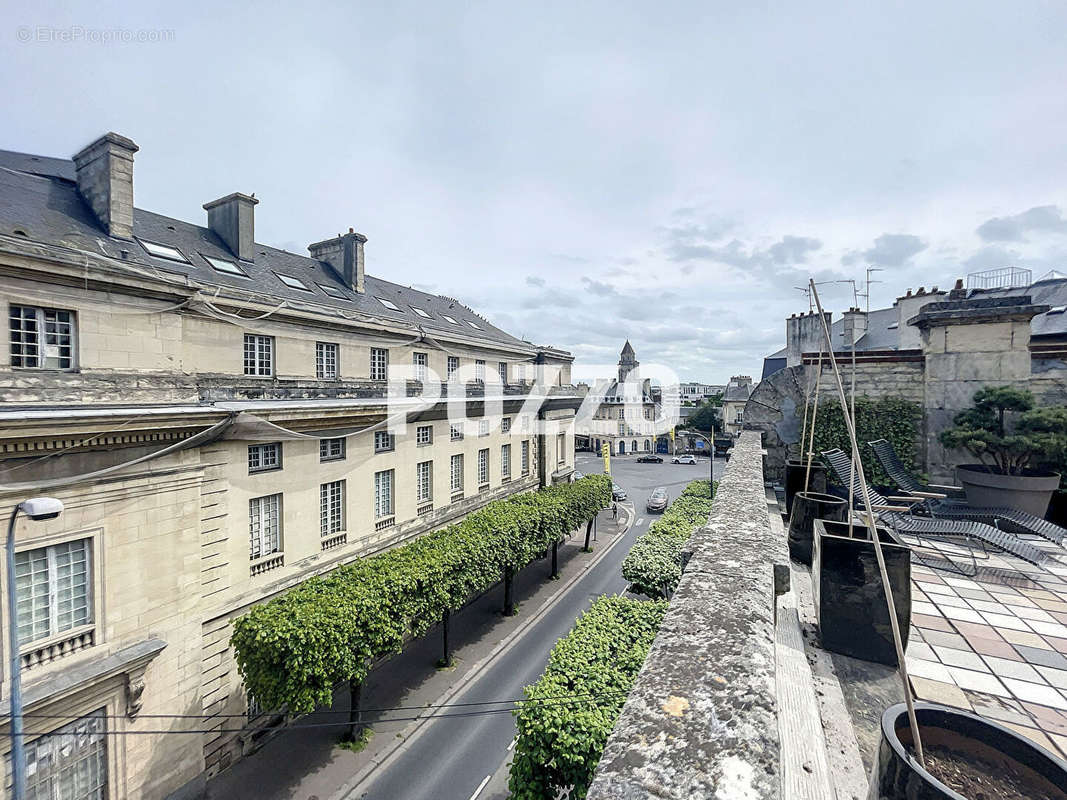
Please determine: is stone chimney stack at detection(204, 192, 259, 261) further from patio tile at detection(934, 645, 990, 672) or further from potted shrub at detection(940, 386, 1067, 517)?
potted shrub at detection(940, 386, 1067, 517)

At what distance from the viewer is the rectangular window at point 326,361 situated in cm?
1784

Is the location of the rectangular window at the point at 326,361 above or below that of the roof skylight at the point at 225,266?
below

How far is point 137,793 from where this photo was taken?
1065cm

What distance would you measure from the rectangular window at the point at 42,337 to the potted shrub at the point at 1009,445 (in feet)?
63.9

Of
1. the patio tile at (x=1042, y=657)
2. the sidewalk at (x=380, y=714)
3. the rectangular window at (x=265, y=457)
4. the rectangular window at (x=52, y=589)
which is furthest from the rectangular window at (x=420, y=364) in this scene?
the patio tile at (x=1042, y=657)

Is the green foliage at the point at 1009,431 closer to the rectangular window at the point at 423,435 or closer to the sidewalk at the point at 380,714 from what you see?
the sidewalk at the point at 380,714

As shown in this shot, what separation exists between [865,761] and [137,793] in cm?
1530

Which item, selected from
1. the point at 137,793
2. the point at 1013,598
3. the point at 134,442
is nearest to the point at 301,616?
the point at 137,793

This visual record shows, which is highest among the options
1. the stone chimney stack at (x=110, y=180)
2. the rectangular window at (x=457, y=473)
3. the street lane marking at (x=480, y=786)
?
the stone chimney stack at (x=110, y=180)

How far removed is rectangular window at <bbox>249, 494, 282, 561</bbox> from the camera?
13734 millimetres

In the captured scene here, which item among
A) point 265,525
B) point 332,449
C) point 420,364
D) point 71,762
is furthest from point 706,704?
point 420,364

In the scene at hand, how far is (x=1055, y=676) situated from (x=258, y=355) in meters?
18.6

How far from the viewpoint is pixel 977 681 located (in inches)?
163

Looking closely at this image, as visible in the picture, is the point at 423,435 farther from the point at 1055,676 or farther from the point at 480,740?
the point at 1055,676
